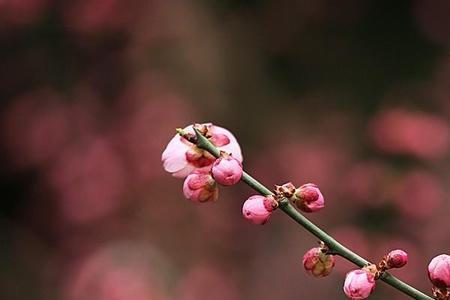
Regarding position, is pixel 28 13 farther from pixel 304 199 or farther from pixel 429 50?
pixel 304 199

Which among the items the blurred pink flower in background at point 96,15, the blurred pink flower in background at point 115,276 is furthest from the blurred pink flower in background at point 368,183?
the blurred pink flower in background at point 96,15

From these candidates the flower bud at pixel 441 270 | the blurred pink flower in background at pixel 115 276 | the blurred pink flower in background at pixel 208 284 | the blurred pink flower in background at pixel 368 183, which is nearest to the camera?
the flower bud at pixel 441 270

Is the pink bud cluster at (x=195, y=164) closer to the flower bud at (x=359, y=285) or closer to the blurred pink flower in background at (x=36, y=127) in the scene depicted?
the flower bud at (x=359, y=285)

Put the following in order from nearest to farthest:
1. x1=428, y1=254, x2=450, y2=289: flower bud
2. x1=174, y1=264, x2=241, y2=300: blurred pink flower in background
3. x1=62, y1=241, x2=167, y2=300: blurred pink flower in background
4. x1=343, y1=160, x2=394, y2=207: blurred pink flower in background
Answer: x1=428, y1=254, x2=450, y2=289: flower bud
x1=62, y1=241, x2=167, y2=300: blurred pink flower in background
x1=174, y1=264, x2=241, y2=300: blurred pink flower in background
x1=343, y1=160, x2=394, y2=207: blurred pink flower in background

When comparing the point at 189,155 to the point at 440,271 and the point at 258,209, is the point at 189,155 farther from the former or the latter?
the point at 440,271

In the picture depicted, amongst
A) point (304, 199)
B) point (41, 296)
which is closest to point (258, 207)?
point (304, 199)

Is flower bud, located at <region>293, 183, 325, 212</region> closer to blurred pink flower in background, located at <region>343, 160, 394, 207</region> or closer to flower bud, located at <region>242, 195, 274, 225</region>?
flower bud, located at <region>242, 195, 274, 225</region>

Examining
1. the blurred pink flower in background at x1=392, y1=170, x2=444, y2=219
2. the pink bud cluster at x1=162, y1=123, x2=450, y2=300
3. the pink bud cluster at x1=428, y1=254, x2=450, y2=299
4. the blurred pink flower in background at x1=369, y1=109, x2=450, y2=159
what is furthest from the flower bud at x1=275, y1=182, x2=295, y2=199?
the blurred pink flower in background at x1=369, y1=109, x2=450, y2=159

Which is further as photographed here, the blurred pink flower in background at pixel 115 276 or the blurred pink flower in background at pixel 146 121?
the blurred pink flower in background at pixel 146 121
